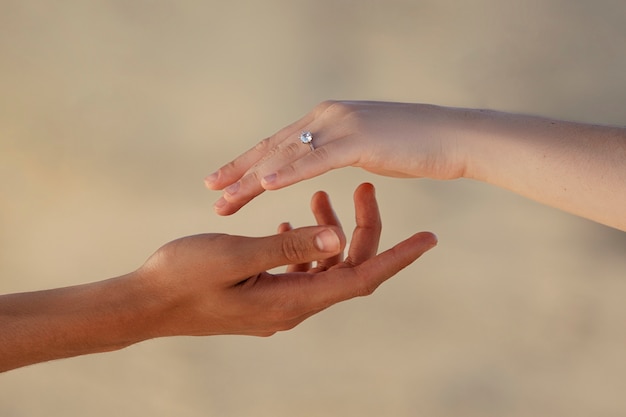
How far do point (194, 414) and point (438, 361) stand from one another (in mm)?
725

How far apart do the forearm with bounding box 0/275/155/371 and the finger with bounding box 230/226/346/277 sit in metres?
0.21

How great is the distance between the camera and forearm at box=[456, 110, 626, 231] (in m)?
1.36

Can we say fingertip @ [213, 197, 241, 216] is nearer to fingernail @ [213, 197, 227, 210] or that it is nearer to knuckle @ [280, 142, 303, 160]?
fingernail @ [213, 197, 227, 210]

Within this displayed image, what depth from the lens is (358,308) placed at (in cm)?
219

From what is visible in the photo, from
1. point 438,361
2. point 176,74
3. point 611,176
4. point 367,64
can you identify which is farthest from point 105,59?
point 611,176

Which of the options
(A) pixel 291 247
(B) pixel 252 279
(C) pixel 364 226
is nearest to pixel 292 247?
(A) pixel 291 247

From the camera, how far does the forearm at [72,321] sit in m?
1.42

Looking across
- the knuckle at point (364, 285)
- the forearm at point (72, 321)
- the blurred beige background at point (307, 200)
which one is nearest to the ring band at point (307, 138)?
the knuckle at point (364, 285)

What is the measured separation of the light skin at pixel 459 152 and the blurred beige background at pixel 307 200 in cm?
55

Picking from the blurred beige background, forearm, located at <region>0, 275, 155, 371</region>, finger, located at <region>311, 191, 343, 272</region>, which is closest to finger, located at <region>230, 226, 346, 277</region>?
forearm, located at <region>0, 275, 155, 371</region>

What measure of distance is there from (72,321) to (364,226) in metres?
0.56

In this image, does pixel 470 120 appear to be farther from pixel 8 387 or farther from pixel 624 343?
pixel 8 387

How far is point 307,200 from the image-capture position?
218 cm

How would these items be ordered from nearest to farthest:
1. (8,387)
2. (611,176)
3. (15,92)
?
(611,176), (15,92), (8,387)
